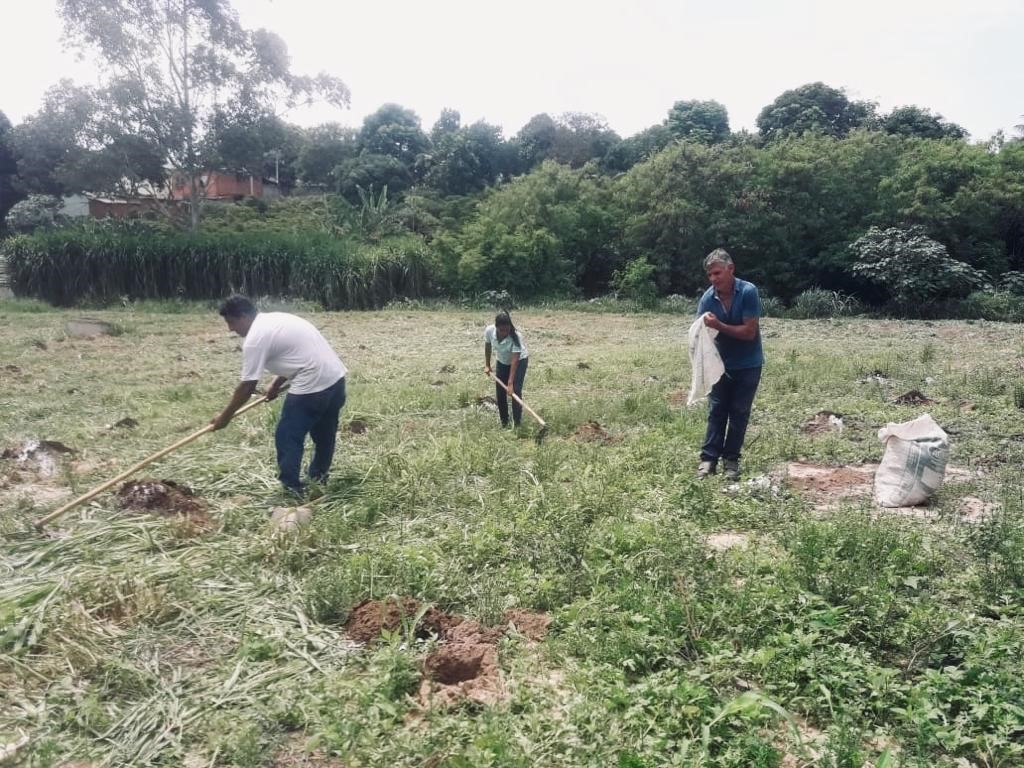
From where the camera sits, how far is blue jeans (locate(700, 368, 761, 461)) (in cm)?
501

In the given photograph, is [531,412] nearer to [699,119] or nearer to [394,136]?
[699,119]

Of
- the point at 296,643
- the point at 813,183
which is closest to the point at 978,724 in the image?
the point at 296,643

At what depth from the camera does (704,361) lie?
5004 mm

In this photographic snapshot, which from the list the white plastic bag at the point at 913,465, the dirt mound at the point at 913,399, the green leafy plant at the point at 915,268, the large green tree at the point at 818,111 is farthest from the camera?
the large green tree at the point at 818,111

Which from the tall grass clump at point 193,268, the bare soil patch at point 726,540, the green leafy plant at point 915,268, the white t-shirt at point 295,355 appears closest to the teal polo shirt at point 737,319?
the bare soil patch at point 726,540

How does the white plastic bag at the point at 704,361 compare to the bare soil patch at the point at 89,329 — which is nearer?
the white plastic bag at the point at 704,361

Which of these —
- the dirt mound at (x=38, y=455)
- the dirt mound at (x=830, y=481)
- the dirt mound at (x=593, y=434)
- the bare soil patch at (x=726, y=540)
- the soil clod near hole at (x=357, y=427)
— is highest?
the dirt mound at (x=830, y=481)

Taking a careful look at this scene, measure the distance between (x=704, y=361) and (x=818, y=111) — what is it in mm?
27529

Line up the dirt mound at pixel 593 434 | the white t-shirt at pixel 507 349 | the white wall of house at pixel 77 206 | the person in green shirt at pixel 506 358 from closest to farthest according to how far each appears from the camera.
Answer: the dirt mound at pixel 593 434 < the person in green shirt at pixel 506 358 < the white t-shirt at pixel 507 349 < the white wall of house at pixel 77 206

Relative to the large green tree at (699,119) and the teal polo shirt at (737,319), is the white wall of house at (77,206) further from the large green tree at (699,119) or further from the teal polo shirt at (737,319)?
the teal polo shirt at (737,319)

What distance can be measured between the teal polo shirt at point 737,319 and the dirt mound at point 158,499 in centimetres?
345

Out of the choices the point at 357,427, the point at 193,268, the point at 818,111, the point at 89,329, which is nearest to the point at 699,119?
the point at 818,111

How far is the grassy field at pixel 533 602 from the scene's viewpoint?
7.98 ft

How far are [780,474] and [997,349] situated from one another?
858 cm
